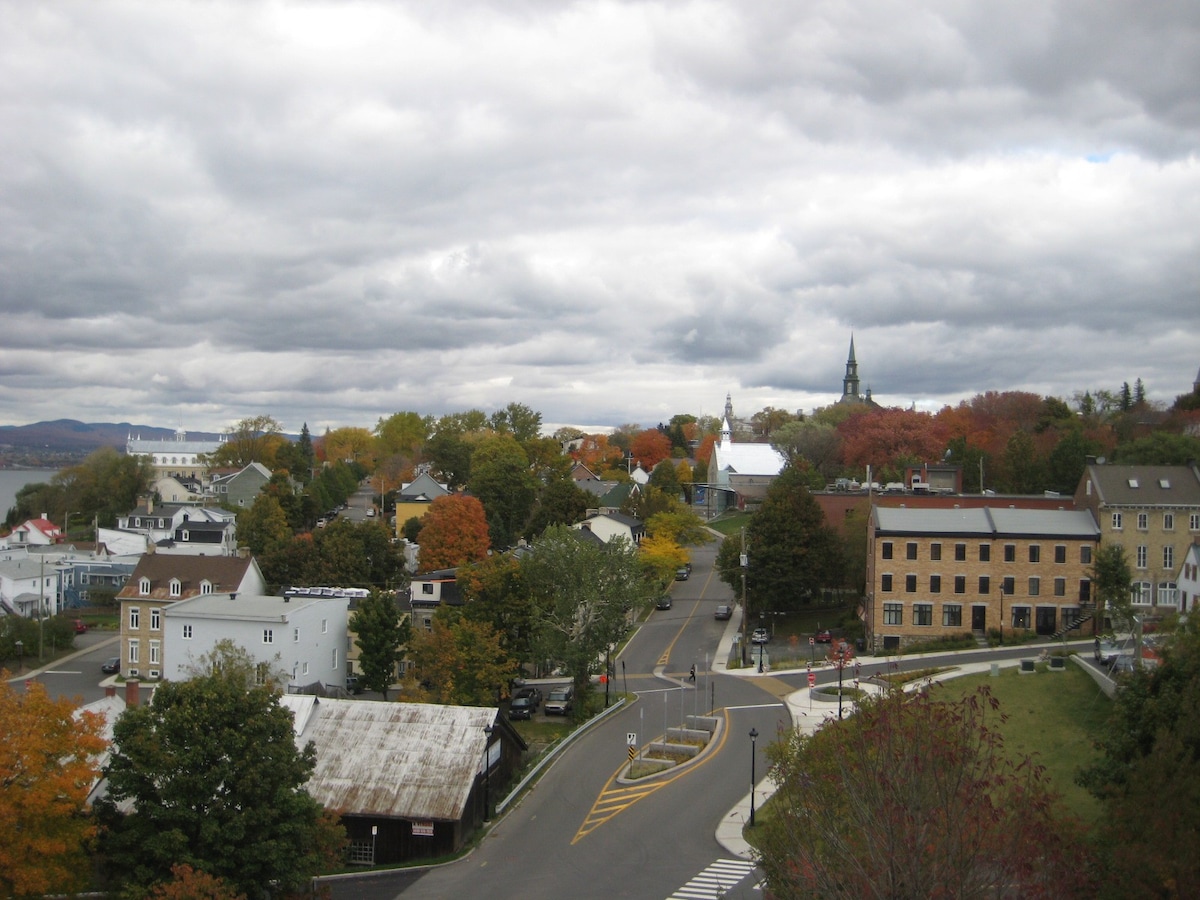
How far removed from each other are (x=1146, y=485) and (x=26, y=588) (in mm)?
82291

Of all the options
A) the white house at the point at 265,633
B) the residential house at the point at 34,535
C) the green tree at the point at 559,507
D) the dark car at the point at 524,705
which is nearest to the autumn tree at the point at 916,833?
the dark car at the point at 524,705

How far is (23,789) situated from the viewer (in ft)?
79.7

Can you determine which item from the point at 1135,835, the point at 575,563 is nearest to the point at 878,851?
the point at 1135,835

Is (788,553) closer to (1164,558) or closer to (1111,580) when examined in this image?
(1111,580)

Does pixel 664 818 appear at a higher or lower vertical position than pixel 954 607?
lower

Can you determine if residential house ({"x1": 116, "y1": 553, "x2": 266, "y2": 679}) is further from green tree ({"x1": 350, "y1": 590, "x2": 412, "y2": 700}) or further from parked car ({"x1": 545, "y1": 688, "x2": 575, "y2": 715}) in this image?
parked car ({"x1": 545, "y1": 688, "x2": 575, "y2": 715})

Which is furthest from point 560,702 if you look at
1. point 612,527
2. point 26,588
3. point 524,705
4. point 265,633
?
point 26,588

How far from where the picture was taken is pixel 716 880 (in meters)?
28.3

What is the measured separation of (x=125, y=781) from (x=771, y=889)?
16864mm

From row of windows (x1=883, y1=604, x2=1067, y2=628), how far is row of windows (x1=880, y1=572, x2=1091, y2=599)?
0.85m

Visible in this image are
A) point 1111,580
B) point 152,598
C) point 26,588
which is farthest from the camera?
point 26,588

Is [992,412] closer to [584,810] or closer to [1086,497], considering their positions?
[1086,497]

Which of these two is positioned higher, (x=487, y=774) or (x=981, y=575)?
(x=981, y=575)

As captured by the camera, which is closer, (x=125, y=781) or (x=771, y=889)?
(x=771, y=889)
